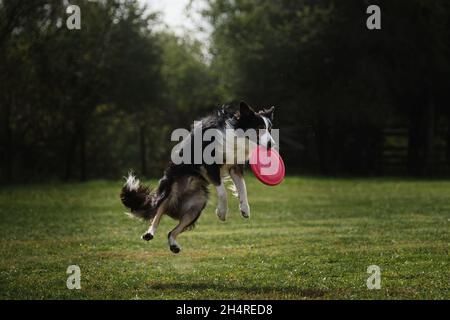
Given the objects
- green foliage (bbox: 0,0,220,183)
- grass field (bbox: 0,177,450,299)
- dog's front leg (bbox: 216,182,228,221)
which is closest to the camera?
grass field (bbox: 0,177,450,299)

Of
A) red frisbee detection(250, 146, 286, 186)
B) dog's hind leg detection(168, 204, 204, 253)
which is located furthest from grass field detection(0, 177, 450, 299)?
red frisbee detection(250, 146, 286, 186)

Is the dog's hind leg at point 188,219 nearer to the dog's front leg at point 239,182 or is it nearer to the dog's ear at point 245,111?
the dog's front leg at point 239,182

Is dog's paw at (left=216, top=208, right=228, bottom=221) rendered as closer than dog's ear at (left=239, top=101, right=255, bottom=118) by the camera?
Yes

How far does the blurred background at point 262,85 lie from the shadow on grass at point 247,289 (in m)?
19.0

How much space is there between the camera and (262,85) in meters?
31.7

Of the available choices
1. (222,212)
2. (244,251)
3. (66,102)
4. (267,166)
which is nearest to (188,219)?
(222,212)

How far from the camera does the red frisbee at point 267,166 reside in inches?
389

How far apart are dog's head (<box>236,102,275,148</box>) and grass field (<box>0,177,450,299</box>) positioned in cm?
174

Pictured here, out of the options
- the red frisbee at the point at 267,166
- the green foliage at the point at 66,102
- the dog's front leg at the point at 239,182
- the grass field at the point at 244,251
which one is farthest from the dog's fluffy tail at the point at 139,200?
the green foliage at the point at 66,102

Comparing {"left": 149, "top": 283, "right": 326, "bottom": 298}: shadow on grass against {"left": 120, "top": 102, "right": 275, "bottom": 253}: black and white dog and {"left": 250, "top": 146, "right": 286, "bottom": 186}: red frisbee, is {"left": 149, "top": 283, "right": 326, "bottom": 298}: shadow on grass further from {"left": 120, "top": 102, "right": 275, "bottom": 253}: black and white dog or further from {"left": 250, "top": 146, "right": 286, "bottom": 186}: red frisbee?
{"left": 250, "top": 146, "right": 286, "bottom": 186}: red frisbee

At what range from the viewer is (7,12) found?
25.4 metres

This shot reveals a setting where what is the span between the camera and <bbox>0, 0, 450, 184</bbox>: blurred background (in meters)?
28.4
